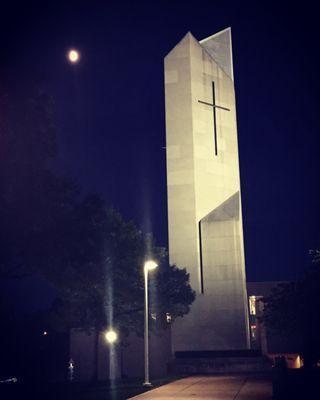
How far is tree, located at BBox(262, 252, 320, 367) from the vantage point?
28138mm

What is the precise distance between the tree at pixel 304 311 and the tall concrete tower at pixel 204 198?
17.0 ft

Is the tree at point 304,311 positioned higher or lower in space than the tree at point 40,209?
lower

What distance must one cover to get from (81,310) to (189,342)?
52.1 ft

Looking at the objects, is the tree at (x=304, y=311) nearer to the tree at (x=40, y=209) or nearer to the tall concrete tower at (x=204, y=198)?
the tall concrete tower at (x=204, y=198)

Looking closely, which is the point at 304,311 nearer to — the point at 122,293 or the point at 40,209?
the point at 122,293

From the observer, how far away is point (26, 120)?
23.0m

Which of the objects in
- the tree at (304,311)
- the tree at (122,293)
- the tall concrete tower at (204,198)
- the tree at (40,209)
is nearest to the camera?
the tree at (40,209)

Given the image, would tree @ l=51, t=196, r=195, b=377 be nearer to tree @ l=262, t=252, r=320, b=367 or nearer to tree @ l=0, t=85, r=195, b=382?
tree @ l=0, t=85, r=195, b=382

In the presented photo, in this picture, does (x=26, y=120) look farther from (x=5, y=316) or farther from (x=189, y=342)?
(x=189, y=342)

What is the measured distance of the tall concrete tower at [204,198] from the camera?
48.9 metres

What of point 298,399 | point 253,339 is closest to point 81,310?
point 298,399

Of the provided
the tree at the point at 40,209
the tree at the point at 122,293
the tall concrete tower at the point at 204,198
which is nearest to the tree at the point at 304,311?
the tall concrete tower at the point at 204,198

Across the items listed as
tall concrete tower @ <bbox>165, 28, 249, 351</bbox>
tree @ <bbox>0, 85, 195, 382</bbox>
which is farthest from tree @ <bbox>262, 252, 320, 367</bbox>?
tree @ <bbox>0, 85, 195, 382</bbox>

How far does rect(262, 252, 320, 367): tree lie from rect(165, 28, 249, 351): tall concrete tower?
519 centimetres
